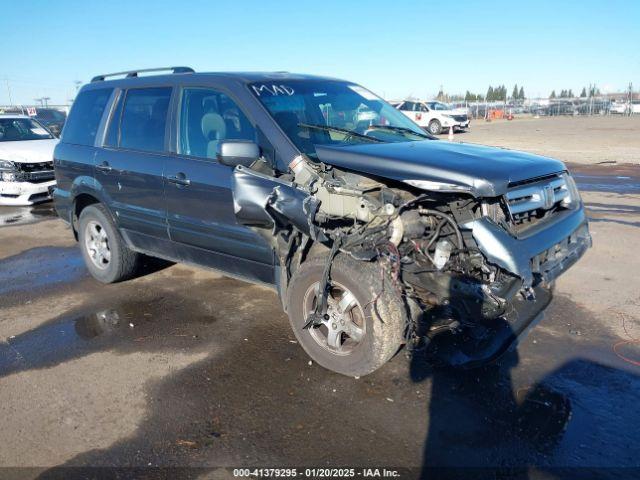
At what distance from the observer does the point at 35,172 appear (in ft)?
33.3

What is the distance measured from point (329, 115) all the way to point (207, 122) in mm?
1015

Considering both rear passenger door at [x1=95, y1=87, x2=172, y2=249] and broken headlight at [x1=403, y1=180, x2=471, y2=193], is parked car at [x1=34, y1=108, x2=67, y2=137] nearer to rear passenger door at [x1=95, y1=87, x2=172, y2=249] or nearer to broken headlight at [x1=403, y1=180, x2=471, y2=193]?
rear passenger door at [x1=95, y1=87, x2=172, y2=249]

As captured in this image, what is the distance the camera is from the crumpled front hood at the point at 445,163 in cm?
313

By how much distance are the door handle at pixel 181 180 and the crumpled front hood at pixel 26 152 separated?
7082 mm

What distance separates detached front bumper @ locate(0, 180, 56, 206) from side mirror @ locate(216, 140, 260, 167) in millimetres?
7585

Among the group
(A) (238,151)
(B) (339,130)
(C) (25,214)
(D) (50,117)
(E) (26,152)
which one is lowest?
(C) (25,214)

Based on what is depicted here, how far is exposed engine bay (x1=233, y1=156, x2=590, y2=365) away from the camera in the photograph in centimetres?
312

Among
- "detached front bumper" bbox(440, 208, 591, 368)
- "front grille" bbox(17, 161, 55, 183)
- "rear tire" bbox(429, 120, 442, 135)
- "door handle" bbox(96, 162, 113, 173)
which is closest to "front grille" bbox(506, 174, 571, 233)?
"detached front bumper" bbox(440, 208, 591, 368)

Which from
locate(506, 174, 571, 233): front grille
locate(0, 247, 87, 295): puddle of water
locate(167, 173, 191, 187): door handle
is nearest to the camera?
locate(506, 174, 571, 233): front grille

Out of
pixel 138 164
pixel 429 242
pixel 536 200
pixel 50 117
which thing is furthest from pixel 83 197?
pixel 50 117

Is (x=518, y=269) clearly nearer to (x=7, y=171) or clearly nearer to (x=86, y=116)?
(x=86, y=116)

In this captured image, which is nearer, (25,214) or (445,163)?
(445,163)

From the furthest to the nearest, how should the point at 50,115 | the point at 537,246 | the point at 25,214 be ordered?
the point at 50,115 < the point at 25,214 < the point at 537,246

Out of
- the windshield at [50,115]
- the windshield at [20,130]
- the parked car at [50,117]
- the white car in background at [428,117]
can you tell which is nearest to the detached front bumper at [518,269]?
the windshield at [20,130]
